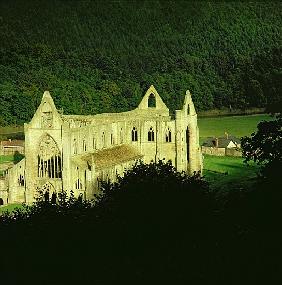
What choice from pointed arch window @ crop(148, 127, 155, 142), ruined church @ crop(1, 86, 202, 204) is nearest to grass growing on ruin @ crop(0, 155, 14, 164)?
ruined church @ crop(1, 86, 202, 204)

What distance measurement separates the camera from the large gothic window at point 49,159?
66375mm

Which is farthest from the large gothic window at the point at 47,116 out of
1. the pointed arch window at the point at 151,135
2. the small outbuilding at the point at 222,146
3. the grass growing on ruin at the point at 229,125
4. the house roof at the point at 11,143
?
the grass growing on ruin at the point at 229,125

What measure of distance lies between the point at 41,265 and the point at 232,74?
143m

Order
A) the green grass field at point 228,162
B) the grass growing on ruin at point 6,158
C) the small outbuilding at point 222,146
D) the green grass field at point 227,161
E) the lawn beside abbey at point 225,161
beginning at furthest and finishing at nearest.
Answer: the small outbuilding at point 222,146, the grass growing on ruin at point 6,158, the green grass field at point 227,161, the green grass field at point 228,162, the lawn beside abbey at point 225,161

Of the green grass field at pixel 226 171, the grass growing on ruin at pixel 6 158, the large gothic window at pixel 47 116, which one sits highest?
A: the large gothic window at pixel 47 116

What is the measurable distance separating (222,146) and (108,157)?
30841mm

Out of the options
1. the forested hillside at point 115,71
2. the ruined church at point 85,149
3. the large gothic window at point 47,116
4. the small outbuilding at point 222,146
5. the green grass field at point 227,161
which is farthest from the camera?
the forested hillside at point 115,71

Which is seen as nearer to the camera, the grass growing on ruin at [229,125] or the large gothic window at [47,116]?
the large gothic window at [47,116]

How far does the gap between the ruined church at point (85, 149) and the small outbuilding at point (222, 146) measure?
16366mm

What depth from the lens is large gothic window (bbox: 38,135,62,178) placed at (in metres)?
66.4

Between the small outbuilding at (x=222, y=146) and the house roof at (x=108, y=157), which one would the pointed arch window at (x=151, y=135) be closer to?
the house roof at (x=108, y=157)

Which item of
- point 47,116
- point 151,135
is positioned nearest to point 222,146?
point 151,135

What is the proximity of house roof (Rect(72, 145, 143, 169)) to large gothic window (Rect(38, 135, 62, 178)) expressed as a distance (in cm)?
154

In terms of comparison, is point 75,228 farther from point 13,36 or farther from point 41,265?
point 13,36
